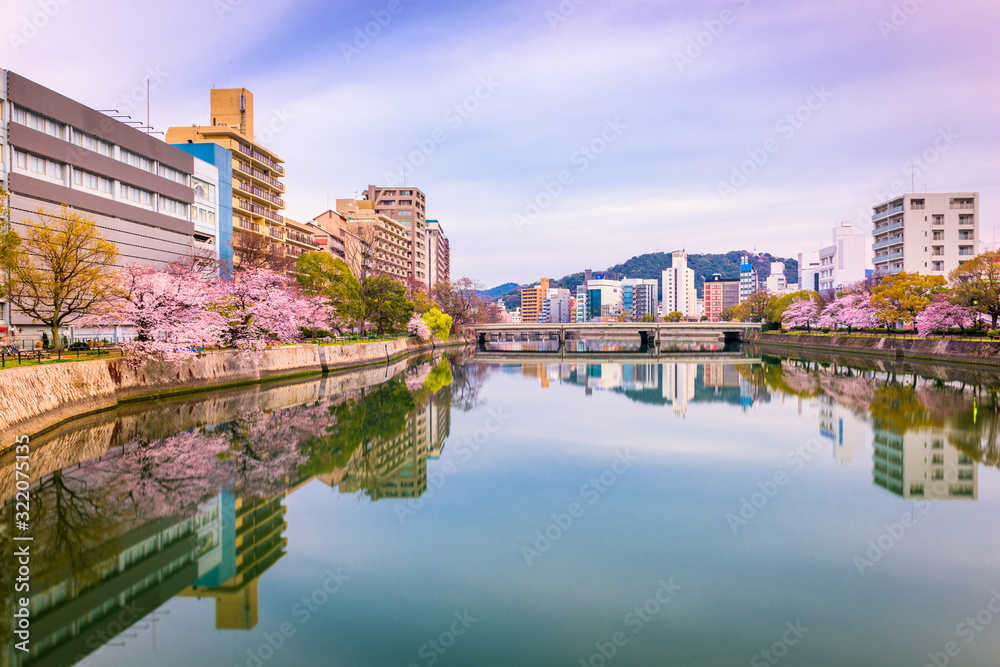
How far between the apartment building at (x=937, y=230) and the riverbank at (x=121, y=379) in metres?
53.8

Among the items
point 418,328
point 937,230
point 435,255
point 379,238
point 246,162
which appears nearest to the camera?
Answer: point 246,162

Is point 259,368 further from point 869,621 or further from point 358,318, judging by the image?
point 869,621

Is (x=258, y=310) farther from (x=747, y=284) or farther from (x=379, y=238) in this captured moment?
(x=747, y=284)

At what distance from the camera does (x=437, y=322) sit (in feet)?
173

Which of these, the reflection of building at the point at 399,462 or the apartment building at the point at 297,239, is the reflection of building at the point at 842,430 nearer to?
the reflection of building at the point at 399,462

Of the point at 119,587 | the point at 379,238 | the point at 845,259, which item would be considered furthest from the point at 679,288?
the point at 119,587

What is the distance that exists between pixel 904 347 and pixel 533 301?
12462 cm

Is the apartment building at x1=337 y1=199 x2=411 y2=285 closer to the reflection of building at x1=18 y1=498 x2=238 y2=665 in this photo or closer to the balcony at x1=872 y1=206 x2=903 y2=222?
the balcony at x1=872 y1=206 x2=903 y2=222

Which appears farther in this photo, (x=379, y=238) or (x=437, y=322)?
(x=379, y=238)

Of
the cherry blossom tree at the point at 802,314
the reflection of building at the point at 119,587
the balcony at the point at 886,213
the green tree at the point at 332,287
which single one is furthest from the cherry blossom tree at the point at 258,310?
the balcony at the point at 886,213

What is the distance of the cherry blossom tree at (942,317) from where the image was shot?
108ft

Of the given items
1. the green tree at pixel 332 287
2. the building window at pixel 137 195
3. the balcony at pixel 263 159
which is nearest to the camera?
the building window at pixel 137 195

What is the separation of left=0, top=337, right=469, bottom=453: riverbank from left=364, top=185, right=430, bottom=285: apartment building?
4878 centimetres

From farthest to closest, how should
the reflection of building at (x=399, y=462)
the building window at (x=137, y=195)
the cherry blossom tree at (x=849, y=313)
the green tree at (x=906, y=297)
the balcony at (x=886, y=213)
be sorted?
the balcony at (x=886, y=213)
the cherry blossom tree at (x=849, y=313)
the green tree at (x=906, y=297)
the building window at (x=137, y=195)
the reflection of building at (x=399, y=462)
